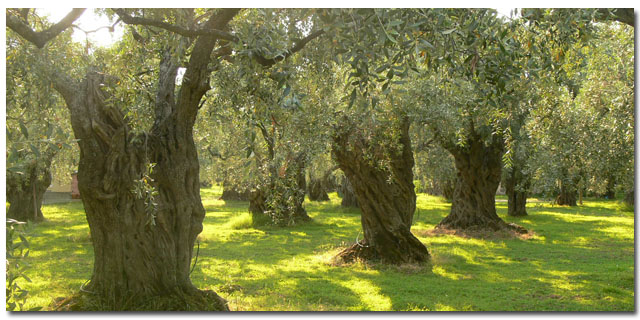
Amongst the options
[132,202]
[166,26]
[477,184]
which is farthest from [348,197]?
[166,26]

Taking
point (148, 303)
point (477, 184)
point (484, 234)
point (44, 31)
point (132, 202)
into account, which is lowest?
point (484, 234)

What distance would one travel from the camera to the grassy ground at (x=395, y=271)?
981cm

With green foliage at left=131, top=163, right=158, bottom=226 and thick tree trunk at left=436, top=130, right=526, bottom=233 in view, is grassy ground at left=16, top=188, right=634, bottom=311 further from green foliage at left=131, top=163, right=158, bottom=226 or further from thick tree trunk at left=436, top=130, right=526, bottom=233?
green foliage at left=131, top=163, right=158, bottom=226

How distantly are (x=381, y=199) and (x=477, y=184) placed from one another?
831 cm

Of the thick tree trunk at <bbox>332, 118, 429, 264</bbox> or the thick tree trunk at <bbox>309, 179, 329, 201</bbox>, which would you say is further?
the thick tree trunk at <bbox>309, 179, 329, 201</bbox>

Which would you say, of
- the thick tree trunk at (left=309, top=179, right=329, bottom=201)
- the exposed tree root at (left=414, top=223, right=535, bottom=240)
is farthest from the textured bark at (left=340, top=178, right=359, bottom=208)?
the exposed tree root at (left=414, top=223, right=535, bottom=240)

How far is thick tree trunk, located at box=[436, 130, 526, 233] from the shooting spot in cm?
A: 1948

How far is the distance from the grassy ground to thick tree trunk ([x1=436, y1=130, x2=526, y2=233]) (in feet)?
4.25

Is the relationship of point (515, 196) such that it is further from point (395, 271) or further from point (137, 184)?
point (137, 184)

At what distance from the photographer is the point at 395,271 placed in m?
12.2

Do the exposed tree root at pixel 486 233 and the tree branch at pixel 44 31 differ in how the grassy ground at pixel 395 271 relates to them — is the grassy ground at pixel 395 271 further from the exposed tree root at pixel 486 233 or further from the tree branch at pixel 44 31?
the tree branch at pixel 44 31

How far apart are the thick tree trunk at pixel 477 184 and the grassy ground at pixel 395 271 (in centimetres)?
130

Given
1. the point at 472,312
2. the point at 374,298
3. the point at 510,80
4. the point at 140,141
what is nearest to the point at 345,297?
the point at 374,298

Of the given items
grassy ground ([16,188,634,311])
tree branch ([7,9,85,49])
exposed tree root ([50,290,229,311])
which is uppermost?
tree branch ([7,9,85,49])
